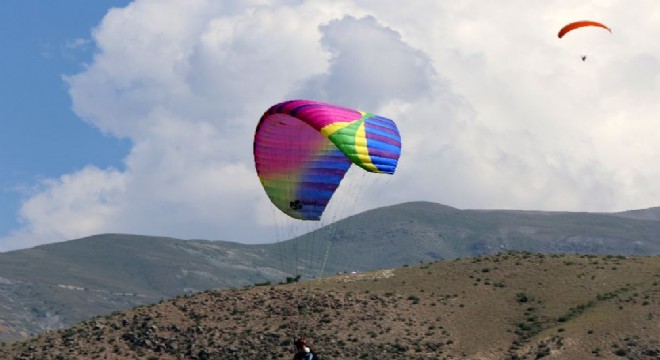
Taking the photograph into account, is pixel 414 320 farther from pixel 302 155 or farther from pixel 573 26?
pixel 302 155

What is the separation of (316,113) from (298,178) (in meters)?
4.14

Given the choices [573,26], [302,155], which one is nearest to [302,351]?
[302,155]

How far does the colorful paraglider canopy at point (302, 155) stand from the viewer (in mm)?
54125

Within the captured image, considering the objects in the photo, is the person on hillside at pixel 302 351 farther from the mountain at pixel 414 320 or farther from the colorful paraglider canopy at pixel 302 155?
the mountain at pixel 414 320

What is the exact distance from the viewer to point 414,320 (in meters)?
111

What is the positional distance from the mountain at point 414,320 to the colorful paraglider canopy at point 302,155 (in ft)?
153

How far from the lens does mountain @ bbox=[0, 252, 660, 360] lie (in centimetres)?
10275

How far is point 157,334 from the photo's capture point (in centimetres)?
10969

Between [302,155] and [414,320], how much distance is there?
5740cm

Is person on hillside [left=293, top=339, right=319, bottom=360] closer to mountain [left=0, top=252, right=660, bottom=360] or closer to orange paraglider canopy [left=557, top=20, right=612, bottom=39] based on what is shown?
orange paraglider canopy [left=557, top=20, right=612, bottom=39]

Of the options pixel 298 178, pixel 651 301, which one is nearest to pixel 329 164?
pixel 298 178

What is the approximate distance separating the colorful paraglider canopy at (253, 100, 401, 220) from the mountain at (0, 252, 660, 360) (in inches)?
1839

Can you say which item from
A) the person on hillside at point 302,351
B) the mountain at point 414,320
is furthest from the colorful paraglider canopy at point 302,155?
the mountain at point 414,320

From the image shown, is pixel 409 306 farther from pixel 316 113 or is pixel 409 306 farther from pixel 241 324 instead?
pixel 316 113
